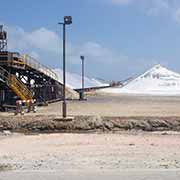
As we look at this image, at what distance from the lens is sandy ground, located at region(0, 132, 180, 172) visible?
13.4 metres

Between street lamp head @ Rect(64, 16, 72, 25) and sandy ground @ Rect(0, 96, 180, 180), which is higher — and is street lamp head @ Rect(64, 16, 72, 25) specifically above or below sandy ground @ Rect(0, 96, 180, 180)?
above

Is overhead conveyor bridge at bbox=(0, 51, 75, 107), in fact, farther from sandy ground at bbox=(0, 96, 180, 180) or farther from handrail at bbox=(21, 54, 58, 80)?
sandy ground at bbox=(0, 96, 180, 180)

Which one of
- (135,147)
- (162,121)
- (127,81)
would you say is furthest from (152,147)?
(127,81)

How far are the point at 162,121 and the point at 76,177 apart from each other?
18.6 meters

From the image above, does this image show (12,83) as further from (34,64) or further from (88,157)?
(88,157)

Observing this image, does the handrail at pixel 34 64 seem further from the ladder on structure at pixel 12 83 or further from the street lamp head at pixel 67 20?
the street lamp head at pixel 67 20

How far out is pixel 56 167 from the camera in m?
13.2

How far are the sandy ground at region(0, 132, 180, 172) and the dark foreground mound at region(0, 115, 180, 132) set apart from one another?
4.13 meters

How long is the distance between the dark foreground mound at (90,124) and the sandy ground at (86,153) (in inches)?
163

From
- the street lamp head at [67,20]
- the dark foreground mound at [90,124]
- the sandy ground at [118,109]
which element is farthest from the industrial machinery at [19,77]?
the street lamp head at [67,20]

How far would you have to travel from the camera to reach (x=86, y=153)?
17.1 m

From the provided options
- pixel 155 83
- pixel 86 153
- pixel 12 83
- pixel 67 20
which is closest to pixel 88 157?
pixel 86 153

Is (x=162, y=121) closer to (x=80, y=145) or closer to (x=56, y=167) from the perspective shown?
(x=80, y=145)

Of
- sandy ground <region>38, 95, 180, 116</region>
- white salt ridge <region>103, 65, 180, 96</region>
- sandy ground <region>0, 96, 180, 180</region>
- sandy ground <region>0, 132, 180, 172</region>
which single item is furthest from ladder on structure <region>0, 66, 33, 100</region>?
white salt ridge <region>103, 65, 180, 96</region>
